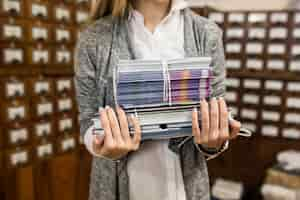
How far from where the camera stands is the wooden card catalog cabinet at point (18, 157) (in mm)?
1358

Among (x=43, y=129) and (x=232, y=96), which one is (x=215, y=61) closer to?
(x=43, y=129)

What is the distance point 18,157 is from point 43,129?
166mm

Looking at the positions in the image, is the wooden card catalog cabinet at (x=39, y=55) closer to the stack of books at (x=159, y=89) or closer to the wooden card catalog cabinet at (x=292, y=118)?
the stack of books at (x=159, y=89)

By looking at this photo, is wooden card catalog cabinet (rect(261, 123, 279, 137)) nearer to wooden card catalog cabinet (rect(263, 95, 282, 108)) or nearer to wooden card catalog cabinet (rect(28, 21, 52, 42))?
wooden card catalog cabinet (rect(263, 95, 282, 108))

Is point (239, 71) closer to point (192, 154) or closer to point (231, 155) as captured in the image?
point (231, 155)

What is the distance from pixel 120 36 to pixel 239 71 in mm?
1315

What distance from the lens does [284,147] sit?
1.77 metres

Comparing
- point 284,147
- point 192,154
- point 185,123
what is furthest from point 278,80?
point 185,123

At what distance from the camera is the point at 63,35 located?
5.00 ft

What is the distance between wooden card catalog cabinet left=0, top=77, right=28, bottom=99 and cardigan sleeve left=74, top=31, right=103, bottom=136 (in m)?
0.83

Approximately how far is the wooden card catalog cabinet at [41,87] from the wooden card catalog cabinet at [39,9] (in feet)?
0.89

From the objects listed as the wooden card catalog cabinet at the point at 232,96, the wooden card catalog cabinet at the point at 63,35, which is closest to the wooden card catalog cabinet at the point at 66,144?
the wooden card catalog cabinet at the point at 63,35

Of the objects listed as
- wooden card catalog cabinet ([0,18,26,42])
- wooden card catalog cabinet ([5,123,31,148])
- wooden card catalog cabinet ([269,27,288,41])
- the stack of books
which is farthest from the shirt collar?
wooden card catalog cabinet ([269,27,288,41])

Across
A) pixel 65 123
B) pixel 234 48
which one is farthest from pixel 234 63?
pixel 65 123
